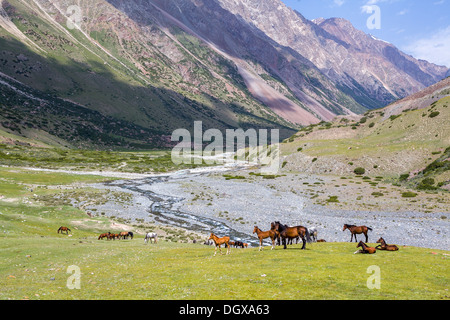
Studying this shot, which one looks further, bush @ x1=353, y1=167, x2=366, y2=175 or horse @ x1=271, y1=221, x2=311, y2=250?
bush @ x1=353, y1=167, x2=366, y2=175

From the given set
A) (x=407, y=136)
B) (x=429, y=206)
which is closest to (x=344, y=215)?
(x=429, y=206)

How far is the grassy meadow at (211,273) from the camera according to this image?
42.6 ft

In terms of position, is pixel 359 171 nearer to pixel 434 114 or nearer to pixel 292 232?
pixel 434 114

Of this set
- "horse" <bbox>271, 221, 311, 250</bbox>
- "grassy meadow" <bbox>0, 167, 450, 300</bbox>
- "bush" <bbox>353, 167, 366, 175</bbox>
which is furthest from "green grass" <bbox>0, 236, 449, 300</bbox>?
"bush" <bbox>353, 167, 366, 175</bbox>

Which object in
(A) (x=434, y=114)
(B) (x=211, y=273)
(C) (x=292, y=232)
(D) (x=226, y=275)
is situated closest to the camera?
(D) (x=226, y=275)

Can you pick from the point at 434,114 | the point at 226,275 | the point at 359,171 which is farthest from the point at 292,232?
the point at 434,114

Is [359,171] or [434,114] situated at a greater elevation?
[434,114]

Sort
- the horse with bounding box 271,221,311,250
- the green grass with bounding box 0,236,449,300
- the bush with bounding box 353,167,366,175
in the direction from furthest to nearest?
Result: 1. the bush with bounding box 353,167,366,175
2. the horse with bounding box 271,221,311,250
3. the green grass with bounding box 0,236,449,300

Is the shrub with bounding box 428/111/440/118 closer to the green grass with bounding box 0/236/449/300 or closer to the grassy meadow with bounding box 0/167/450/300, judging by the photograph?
the grassy meadow with bounding box 0/167/450/300

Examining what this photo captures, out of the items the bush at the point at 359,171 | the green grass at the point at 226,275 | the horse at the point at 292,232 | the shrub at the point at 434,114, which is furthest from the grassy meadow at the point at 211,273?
the shrub at the point at 434,114

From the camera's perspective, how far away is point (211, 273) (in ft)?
55.6

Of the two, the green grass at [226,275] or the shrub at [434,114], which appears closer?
the green grass at [226,275]

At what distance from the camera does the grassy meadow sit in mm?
12984

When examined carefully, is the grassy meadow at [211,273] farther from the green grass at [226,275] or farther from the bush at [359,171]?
the bush at [359,171]
